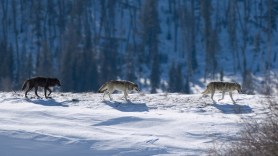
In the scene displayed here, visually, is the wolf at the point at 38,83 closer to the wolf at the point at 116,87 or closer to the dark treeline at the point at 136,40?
the wolf at the point at 116,87

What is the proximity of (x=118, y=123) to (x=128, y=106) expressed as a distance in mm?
2404

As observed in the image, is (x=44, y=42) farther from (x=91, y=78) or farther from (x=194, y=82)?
(x=194, y=82)

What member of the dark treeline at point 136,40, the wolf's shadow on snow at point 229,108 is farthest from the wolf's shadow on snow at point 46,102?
the dark treeline at point 136,40

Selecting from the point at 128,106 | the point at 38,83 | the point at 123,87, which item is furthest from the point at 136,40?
the point at 128,106

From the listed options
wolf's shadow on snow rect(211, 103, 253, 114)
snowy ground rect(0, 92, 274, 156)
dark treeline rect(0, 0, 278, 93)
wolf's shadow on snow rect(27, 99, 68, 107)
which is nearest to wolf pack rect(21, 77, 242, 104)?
snowy ground rect(0, 92, 274, 156)

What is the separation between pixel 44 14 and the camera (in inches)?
3223

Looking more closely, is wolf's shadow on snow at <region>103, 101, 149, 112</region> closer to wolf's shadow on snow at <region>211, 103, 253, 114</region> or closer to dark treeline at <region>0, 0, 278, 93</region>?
wolf's shadow on snow at <region>211, 103, 253, 114</region>

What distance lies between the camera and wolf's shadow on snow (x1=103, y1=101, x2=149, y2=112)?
2211cm

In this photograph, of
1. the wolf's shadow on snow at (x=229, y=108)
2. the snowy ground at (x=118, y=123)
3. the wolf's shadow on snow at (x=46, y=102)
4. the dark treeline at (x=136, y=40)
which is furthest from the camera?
the dark treeline at (x=136, y=40)

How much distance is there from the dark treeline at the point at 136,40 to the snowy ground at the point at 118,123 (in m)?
41.1

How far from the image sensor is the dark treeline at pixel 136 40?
227 feet

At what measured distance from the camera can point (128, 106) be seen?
22.5 meters

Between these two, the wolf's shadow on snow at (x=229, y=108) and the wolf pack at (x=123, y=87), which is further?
the wolf pack at (x=123, y=87)

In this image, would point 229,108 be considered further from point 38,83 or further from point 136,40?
point 136,40
